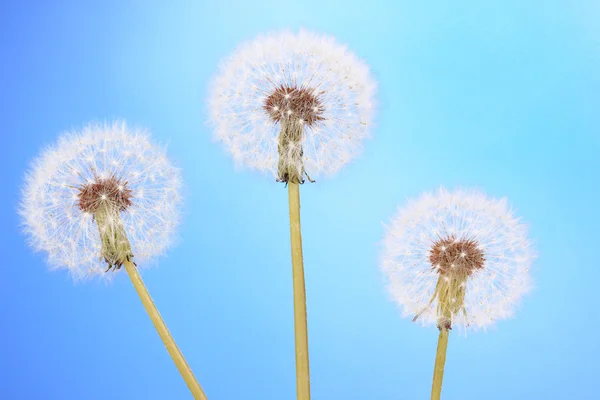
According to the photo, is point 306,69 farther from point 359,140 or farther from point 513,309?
point 513,309

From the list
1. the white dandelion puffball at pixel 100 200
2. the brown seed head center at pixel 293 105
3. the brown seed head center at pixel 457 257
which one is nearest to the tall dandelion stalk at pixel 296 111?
the brown seed head center at pixel 293 105

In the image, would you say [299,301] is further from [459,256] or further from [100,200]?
[100,200]

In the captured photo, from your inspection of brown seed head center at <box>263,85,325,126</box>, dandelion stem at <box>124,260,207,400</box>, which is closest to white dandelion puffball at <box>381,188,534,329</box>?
brown seed head center at <box>263,85,325,126</box>

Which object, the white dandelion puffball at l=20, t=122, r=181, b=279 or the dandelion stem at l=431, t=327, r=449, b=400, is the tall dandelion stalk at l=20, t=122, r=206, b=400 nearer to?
the white dandelion puffball at l=20, t=122, r=181, b=279

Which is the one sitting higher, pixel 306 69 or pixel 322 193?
pixel 322 193

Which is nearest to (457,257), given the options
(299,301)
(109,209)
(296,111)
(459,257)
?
(459,257)

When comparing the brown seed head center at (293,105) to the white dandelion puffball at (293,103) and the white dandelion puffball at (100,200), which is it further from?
the white dandelion puffball at (100,200)

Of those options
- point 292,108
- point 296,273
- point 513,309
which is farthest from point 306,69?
point 513,309
